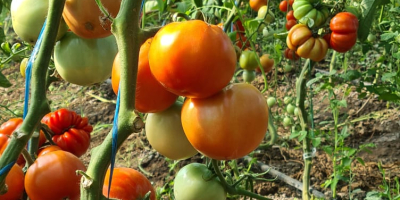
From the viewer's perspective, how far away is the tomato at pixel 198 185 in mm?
778

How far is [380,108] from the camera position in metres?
2.49

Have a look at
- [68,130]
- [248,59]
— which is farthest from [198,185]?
[248,59]

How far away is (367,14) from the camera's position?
1426 millimetres

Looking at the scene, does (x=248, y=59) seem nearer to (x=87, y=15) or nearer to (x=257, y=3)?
(x=257, y=3)

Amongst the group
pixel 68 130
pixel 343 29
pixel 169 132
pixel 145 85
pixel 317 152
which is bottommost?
pixel 317 152

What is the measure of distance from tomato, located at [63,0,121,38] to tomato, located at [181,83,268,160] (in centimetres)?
16

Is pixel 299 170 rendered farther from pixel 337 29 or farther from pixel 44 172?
pixel 44 172

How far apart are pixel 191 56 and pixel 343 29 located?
1.11 m

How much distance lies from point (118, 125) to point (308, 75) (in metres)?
1.33

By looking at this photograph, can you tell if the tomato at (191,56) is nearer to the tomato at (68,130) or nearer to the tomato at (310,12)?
the tomato at (68,130)

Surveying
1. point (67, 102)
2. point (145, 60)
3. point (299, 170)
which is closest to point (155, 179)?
point (299, 170)

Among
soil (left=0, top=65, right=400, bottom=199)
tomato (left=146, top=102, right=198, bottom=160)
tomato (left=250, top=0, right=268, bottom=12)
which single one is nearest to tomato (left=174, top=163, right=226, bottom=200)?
tomato (left=146, top=102, right=198, bottom=160)

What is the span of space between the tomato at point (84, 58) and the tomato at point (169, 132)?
4.2 inches

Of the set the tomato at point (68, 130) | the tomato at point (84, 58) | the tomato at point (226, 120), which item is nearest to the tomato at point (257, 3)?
the tomato at point (68, 130)
